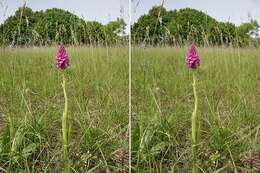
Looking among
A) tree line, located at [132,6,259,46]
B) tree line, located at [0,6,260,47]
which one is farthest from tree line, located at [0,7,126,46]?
tree line, located at [132,6,259,46]

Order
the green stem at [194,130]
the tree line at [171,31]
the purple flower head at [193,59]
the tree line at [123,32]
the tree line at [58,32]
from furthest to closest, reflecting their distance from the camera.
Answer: the tree line at [58,32], the tree line at [123,32], the tree line at [171,31], the purple flower head at [193,59], the green stem at [194,130]

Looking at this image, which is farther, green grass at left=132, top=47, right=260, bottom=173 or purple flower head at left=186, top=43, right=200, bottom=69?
green grass at left=132, top=47, right=260, bottom=173

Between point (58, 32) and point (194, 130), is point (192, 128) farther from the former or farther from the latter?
point (58, 32)

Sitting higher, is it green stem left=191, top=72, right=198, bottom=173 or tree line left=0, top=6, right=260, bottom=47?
tree line left=0, top=6, right=260, bottom=47

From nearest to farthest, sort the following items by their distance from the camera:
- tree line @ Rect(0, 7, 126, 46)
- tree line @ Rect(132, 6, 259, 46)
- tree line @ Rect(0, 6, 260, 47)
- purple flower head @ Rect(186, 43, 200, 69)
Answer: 1. purple flower head @ Rect(186, 43, 200, 69)
2. tree line @ Rect(132, 6, 259, 46)
3. tree line @ Rect(0, 6, 260, 47)
4. tree line @ Rect(0, 7, 126, 46)

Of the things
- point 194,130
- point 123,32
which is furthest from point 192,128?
point 123,32

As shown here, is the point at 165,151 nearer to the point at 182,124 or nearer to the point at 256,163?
the point at 182,124

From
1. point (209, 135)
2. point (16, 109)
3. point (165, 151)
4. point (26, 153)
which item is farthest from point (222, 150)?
point (16, 109)

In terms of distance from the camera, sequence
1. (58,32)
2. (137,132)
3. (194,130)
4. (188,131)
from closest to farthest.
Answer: (194,130), (137,132), (188,131), (58,32)

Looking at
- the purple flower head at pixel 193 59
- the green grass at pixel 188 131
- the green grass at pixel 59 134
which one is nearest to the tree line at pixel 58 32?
the green grass at pixel 59 134

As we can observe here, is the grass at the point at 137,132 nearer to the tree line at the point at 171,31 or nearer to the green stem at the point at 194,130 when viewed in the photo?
the green stem at the point at 194,130

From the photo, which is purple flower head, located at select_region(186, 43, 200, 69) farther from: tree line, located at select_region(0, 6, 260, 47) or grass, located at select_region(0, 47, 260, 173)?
tree line, located at select_region(0, 6, 260, 47)

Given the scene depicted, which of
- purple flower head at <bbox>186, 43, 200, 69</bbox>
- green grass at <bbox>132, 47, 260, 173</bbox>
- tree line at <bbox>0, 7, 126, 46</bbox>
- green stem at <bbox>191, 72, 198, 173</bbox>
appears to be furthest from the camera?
tree line at <bbox>0, 7, 126, 46</bbox>

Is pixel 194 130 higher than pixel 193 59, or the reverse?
pixel 193 59
